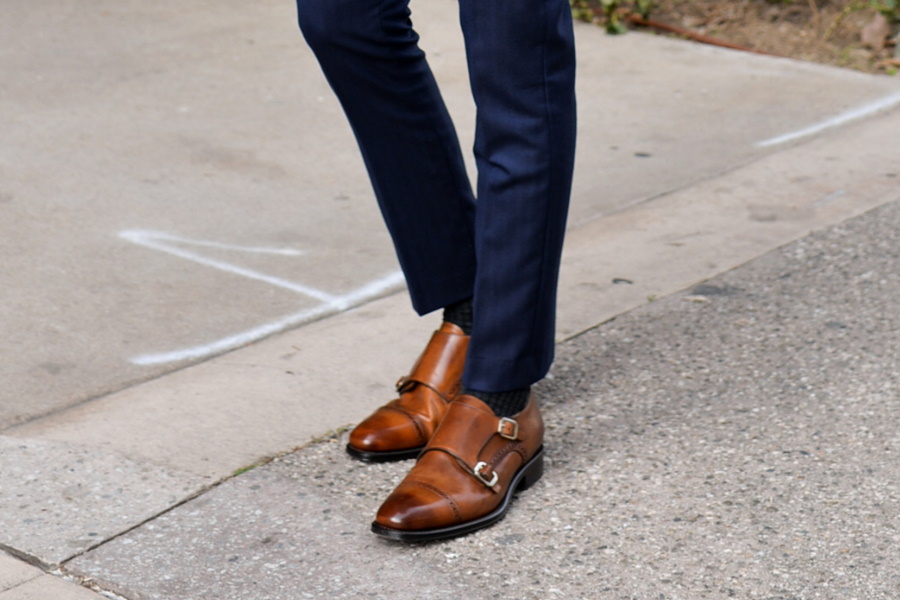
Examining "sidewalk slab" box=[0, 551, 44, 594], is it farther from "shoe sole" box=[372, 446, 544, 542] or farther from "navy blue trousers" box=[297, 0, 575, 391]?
"navy blue trousers" box=[297, 0, 575, 391]

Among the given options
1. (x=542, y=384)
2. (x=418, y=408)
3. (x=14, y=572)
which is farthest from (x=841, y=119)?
(x=14, y=572)

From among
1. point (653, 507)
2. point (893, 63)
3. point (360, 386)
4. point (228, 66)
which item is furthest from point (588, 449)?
point (893, 63)

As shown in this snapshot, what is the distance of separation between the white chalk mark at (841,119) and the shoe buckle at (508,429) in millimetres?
2156

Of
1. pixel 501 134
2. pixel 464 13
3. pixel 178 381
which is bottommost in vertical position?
pixel 178 381

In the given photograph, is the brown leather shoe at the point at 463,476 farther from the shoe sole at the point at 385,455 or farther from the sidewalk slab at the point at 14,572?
the sidewalk slab at the point at 14,572

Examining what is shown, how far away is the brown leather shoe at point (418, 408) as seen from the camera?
6.95ft

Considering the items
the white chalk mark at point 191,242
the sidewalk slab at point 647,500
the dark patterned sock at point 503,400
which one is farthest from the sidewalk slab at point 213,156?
the dark patterned sock at point 503,400

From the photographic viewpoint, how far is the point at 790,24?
5.18 meters

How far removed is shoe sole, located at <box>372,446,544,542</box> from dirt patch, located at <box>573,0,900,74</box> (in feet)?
10.5

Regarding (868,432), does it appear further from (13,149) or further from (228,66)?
(228,66)

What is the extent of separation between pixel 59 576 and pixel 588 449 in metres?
0.89

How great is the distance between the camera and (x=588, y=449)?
85.7 inches

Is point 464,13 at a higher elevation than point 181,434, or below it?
higher

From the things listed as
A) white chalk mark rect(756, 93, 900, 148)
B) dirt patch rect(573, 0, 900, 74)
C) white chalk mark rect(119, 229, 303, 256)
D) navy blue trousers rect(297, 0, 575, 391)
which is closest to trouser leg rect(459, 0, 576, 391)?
navy blue trousers rect(297, 0, 575, 391)
